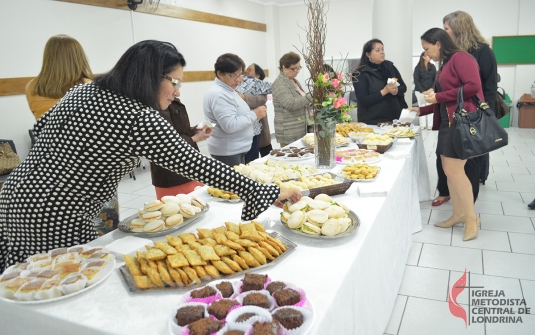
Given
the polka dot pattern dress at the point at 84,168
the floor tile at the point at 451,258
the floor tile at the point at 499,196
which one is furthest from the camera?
the floor tile at the point at 499,196

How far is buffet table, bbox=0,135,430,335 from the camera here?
107 centimetres

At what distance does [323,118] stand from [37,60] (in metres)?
3.93

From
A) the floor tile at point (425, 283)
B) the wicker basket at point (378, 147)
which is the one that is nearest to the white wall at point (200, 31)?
the wicker basket at point (378, 147)

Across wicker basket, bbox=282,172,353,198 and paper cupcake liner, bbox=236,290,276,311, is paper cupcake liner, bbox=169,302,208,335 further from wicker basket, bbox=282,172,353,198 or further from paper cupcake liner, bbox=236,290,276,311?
wicker basket, bbox=282,172,353,198

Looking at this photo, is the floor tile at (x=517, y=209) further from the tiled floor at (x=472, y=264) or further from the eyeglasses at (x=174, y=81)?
the eyeglasses at (x=174, y=81)

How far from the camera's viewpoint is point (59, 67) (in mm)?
2289

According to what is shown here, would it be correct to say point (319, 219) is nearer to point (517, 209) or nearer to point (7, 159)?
point (517, 209)

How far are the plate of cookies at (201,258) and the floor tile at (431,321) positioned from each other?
1166mm

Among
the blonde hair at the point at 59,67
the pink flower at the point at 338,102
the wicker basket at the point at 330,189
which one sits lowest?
the wicker basket at the point at 330,189

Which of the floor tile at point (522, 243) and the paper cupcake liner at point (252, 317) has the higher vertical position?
the paper cupcake liner at point (252, 317)

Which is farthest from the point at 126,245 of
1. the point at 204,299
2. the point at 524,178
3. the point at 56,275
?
the point at 524,178

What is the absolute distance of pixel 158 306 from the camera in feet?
3.62

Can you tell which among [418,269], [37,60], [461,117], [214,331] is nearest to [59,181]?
[214,331]

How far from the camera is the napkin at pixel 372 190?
1957mm
